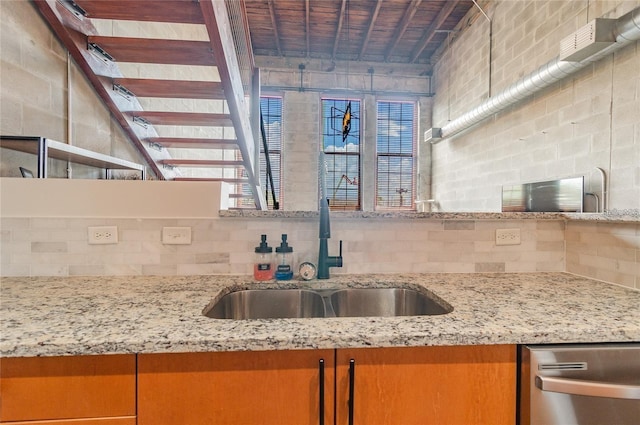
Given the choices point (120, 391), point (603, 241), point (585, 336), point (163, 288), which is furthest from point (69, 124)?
point (603, 241)

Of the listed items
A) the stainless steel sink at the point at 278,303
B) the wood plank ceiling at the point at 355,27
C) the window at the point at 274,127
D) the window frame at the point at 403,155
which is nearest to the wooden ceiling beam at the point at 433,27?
the wood plank ceiling at the point at 355,27

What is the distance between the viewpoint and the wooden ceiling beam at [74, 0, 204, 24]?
5.47 feet

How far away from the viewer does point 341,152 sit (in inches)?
206

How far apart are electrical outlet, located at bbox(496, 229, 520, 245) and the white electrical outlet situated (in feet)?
4.84

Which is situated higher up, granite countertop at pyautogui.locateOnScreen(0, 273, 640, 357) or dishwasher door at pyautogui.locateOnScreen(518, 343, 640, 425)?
granite countertop at pyautogui.locateOnScreen(0, 273, 640, 357)

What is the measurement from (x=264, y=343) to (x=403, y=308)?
29.7 inches

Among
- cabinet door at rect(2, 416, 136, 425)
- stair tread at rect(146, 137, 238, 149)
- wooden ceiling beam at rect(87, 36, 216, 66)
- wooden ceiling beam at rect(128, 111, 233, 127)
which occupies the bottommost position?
cabinet door at rect(2, 416, 136, 425)

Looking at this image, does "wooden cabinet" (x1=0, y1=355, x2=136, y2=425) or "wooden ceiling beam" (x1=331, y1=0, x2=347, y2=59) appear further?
"wooden ceiling beam" (x1=331, y1=0, x2=347, y2=59)

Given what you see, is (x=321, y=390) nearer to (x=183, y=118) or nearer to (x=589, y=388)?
(x=589, y=388)

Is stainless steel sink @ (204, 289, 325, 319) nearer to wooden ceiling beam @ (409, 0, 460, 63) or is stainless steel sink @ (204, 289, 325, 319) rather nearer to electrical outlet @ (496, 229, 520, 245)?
electrical outlet @ (496, 229, 520, 245)

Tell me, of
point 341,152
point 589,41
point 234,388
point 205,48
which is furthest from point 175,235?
point 341,152

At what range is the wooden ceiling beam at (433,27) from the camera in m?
3.82

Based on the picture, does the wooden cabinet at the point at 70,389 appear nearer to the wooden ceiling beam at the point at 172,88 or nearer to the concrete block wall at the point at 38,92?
the concrete block wall at the point at 38,92

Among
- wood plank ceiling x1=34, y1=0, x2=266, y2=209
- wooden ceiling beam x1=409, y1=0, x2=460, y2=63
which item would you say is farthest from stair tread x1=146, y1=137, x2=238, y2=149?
wooden ceiling beam x1=409, y1=0, x2=460, y2=63
